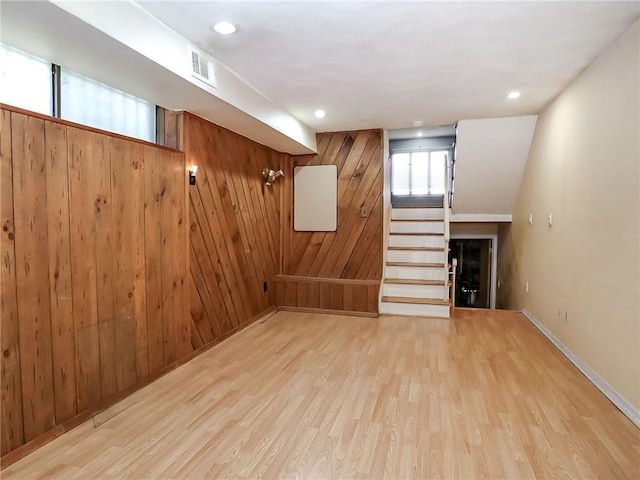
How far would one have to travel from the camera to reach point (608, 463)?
6.79ft

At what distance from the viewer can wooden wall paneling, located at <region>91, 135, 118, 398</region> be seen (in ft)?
8.77

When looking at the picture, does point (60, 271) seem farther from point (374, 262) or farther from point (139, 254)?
point (374, 262)

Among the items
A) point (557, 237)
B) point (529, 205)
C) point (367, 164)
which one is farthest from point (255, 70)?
point (529, 205)

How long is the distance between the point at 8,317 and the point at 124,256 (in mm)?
893

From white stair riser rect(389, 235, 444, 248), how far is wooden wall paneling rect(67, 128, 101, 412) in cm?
462

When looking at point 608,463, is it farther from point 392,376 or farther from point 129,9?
point 129,9

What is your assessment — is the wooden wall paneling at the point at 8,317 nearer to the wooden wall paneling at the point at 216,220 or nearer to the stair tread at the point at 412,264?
the wooden wall paneling at the point at 216,220

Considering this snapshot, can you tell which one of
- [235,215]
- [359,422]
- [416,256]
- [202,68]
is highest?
[202,68]

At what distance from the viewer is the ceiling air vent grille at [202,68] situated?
9.05 ft

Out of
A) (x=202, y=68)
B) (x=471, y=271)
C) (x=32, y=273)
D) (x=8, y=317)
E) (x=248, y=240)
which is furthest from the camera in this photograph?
(x=471, y=271)

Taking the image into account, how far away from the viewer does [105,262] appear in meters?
2.74

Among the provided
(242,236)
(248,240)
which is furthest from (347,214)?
(242,236)

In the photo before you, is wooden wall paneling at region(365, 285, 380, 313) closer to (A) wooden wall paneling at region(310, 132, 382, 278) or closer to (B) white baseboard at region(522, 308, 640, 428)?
(A) wooden wall paneling at region(310, 132, 382, 278)

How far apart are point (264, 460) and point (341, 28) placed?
108 inches
